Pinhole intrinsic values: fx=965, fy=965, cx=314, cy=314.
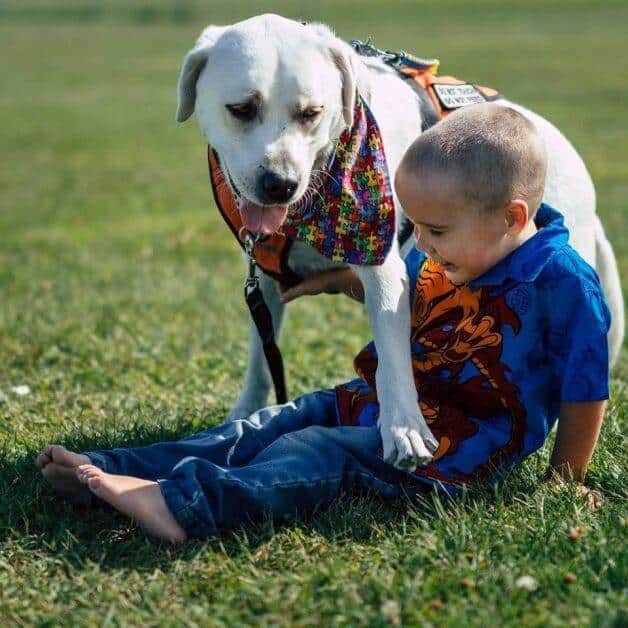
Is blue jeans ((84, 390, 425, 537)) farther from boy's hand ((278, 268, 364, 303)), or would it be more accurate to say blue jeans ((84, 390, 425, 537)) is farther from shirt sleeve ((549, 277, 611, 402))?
shirt sleeve ((549, 277, 611, 402))

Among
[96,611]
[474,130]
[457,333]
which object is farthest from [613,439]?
[96,611]

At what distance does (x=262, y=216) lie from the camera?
356cm

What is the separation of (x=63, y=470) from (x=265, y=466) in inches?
27.3

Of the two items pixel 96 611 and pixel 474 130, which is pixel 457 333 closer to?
pixel 474 130

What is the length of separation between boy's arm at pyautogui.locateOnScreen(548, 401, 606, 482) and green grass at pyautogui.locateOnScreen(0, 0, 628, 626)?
0.12 m

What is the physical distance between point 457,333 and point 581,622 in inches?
46.3

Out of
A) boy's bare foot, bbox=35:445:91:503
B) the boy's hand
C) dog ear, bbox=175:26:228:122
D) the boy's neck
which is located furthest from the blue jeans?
dog ear, bbox=175:26:228:122

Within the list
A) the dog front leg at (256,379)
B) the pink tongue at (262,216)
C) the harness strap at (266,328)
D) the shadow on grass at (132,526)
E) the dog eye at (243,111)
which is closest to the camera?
the shadow on grass at (132,526)

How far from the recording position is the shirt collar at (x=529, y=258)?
324 cm

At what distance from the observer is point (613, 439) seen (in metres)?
3.78

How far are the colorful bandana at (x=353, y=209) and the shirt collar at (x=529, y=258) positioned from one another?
414 mm

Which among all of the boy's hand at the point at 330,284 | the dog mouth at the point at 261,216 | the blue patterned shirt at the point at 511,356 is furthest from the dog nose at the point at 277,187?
the blue patterned shirt at the point at 511,356

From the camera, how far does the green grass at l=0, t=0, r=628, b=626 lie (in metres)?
2.70

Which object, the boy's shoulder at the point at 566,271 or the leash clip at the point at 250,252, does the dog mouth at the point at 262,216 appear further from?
the boy's shoulder at the point at 566,271
